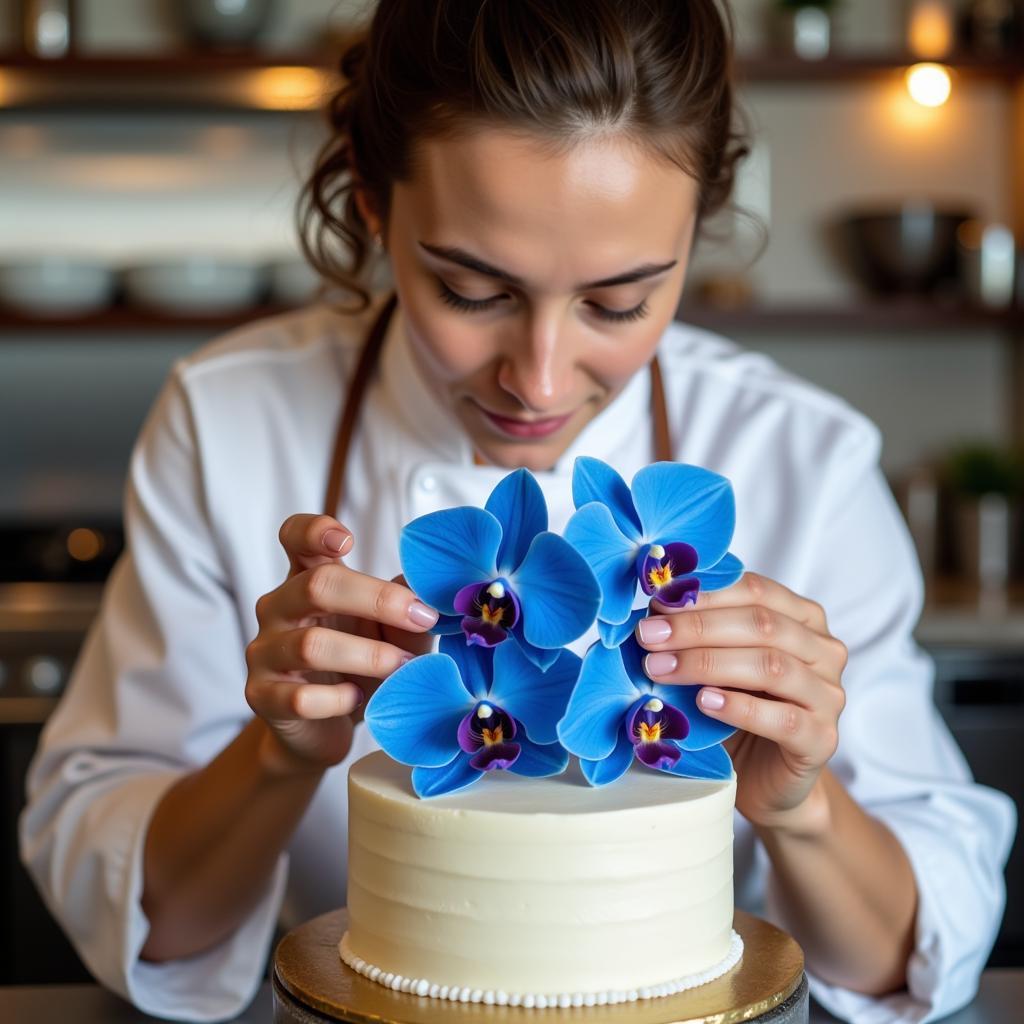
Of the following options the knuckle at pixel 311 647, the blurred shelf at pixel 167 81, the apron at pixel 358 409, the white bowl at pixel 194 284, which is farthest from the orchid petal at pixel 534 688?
the white bowl at pixel 194 284

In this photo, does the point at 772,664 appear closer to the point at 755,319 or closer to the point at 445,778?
the point at 445,778

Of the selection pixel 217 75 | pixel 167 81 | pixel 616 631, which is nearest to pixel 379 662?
pixel 616 631

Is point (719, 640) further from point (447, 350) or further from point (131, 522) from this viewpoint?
point (131, 522)

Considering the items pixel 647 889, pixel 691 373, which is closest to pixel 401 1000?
pixel 647 889

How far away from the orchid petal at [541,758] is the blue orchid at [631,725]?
16 millimetres

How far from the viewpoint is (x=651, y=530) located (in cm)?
75

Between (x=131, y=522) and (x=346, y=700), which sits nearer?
(x=346, y=700)

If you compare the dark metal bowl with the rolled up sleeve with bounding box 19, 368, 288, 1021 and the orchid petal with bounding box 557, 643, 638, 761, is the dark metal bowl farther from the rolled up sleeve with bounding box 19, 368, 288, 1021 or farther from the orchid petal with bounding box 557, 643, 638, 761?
the orchid petal with bounding box 557, 643, 638, 761

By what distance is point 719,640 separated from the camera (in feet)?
2.55

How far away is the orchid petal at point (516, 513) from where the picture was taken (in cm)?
73

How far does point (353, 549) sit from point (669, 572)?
0.64 m

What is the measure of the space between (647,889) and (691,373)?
2.66 ft

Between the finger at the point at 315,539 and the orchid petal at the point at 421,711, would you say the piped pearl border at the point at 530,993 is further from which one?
the finger at the point at 315,539

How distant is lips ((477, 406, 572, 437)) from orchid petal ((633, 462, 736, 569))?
12.3 inches
